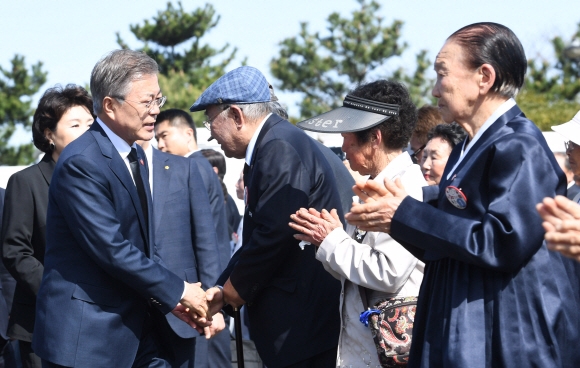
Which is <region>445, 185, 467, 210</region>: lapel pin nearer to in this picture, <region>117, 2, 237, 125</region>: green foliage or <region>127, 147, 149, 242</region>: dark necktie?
<region>127, 147, 149, 242</region>: dark necktie

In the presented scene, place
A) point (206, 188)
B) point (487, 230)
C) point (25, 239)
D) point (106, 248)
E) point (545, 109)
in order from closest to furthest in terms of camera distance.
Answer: point (487, 230) → point (106, 248) → point (25, 239) → point (206, 188) → point (545, 109)

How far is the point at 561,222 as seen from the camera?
8.00ft

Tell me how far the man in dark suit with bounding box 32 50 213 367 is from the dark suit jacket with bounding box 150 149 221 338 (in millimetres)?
617

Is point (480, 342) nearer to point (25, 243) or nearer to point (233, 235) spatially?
point (25, 243)

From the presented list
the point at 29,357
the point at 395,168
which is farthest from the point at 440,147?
the point at 29,357

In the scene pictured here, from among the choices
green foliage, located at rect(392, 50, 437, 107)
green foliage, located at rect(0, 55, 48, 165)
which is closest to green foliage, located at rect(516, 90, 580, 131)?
green foliage, located at rect(392, 50, 437, 107)

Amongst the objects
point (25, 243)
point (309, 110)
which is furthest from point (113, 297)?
point (309, 110)

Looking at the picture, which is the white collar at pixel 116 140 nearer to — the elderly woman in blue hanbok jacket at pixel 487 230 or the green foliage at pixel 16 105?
the elderly woman in blue hanbok jacket at pixel 487 230

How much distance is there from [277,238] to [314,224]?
1.06 feet

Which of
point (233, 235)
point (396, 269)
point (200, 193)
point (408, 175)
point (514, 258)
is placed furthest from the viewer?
point (233, 235)

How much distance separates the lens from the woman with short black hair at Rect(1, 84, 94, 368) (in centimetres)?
503

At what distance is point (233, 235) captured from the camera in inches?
336

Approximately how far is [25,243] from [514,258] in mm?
3453

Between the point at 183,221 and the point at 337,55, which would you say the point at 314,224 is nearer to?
the point at 183,221
